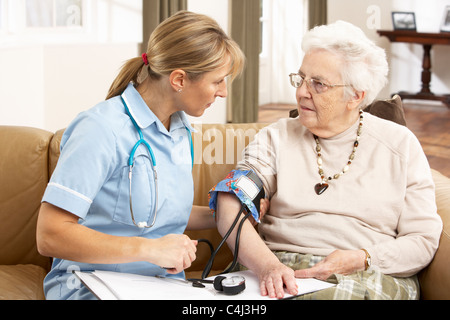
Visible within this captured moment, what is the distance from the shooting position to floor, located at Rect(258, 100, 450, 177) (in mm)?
5355

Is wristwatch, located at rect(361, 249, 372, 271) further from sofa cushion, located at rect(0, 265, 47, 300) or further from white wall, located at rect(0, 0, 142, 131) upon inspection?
white wall, located at rect(0, 0, 142, 131)

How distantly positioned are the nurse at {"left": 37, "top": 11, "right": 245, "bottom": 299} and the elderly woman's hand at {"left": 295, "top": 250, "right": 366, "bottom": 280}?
355 millimetres

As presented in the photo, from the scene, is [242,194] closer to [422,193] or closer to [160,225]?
[160,225]

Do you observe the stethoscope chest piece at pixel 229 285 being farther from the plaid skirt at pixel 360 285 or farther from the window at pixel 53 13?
the window at pixel 53 13

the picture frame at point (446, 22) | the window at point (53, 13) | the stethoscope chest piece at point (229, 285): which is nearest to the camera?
the stethoscope chest piece at point (229, 285)

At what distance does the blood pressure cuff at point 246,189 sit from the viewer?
172 centimetres

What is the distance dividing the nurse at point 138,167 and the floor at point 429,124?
12.0 ft

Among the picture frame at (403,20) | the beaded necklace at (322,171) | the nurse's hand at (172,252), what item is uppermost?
the picture frame at (403,20)

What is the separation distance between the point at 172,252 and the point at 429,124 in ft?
20.2

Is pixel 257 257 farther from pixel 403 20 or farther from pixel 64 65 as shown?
pixel 403 20

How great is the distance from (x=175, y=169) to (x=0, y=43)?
2.37m

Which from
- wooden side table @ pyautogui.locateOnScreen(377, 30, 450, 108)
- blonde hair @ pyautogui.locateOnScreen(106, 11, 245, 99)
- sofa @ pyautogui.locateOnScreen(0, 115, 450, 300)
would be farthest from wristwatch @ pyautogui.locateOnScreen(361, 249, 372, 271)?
wooden side table @ pyautogui.locateOnScreen(377, 30, 450, 108)

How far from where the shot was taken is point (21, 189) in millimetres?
1962

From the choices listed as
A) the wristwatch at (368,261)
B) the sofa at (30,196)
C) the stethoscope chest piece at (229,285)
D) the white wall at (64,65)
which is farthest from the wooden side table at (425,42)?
the stethoscope chest piece at (229,285)
